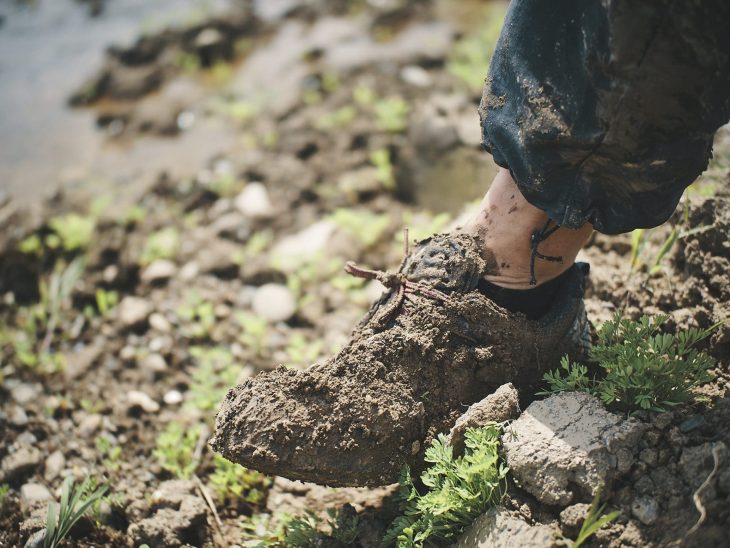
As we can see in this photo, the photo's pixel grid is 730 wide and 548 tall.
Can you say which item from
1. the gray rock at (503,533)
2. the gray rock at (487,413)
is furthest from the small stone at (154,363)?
the gray rock at (503,533)

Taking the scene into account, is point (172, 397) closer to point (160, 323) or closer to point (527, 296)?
point (160, 323)

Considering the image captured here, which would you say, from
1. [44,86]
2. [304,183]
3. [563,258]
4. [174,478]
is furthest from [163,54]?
[563,258]

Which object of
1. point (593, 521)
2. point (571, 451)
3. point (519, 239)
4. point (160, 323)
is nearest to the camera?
point (593, 521)

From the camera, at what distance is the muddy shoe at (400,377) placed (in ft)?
5.96

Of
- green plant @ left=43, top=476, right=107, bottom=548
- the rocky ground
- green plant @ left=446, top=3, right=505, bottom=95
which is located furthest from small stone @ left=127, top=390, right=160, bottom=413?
green plant @ left=446, top=3, right=505, bottom=95

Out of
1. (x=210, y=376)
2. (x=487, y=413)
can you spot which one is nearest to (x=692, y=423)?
(x=487, y=413)

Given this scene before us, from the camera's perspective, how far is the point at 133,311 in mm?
Result: 3119

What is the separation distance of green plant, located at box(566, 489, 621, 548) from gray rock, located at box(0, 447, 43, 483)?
6.58ft

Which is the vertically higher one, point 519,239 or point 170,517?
point 519,239

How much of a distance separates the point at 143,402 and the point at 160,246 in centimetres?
109

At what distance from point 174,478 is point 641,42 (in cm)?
212

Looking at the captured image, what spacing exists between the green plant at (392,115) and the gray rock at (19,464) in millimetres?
2724

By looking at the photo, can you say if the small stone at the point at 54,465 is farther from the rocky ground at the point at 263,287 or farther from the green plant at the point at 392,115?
the green plant at the point at 392,115

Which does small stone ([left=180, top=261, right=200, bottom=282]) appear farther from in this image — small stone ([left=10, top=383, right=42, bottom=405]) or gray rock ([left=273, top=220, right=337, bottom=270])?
small stone ([left=10, top=383, right=42, bottom=405])
